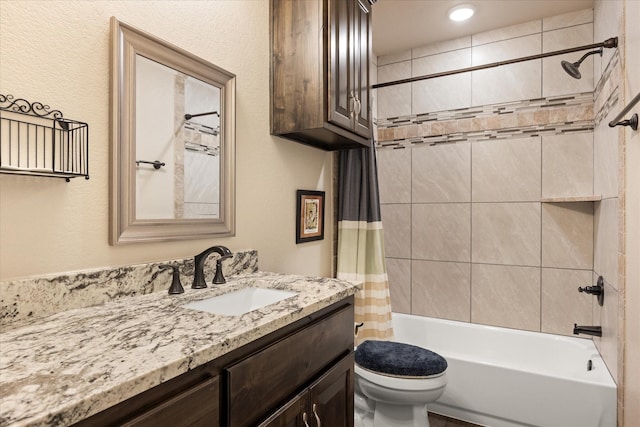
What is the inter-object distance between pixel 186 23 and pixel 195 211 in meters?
0.69

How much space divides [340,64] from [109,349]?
1438 mm

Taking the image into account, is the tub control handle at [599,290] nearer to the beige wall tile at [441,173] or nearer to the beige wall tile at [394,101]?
the beige wall tile at [441,173]

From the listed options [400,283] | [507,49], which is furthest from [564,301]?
[507,49]

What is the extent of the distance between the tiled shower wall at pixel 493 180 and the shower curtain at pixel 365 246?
85 cm

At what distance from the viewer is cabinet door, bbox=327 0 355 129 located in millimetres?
1609

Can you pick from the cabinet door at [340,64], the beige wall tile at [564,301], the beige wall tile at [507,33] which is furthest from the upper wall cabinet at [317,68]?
the beige wall tile at [564,301]

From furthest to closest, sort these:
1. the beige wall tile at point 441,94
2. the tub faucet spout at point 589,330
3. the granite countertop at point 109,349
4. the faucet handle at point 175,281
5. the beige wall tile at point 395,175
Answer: the beige wall tile at point 395,175 < the beige wall tile at point 441,94 < the tub faucet spout at point 589,330 < the faucet handle at point 175,281 < the granite countertop at point 109,349

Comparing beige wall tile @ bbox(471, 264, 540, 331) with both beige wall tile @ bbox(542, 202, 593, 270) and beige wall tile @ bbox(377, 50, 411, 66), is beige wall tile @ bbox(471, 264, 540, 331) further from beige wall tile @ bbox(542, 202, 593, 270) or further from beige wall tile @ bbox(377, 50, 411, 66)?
beige wall tile @ bbox(377, 50, 411, 66)

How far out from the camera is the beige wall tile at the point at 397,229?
9.91 ft

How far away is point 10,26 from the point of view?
899 millimetres

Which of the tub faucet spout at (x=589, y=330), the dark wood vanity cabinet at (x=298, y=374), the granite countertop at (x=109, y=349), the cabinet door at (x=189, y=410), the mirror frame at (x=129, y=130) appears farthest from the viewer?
the tub faucet spout at (x=589, y=330)

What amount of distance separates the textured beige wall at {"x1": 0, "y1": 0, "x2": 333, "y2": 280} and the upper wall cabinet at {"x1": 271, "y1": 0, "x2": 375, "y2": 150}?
0.16 metres

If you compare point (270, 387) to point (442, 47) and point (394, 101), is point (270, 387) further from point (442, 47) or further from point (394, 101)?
point (442, 47)

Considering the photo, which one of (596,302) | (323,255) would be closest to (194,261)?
(323,255)
